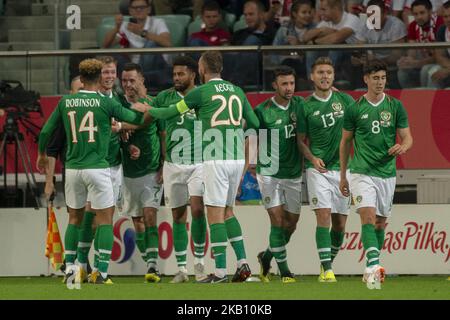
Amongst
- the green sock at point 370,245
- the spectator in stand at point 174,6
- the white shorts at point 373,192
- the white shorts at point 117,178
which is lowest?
the green sock at point 370,245

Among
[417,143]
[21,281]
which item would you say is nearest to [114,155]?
[21,281]

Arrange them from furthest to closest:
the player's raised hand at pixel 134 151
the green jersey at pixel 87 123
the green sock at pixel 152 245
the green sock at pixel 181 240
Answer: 1. the green sock at pixel 152 245
2. the player's raised hand at pixel 134 151
3. the green sock at pixel 181 240
4. the green jersey at pixel 87 123

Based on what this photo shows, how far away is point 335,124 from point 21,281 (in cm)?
410

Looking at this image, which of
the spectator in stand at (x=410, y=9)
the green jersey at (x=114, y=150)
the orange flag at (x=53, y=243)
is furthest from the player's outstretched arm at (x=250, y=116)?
the spectator in stand at (x=410, y=9)

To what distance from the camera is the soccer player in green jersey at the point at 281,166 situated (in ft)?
43.8

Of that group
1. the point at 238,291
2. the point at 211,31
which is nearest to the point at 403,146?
the point at 238,291

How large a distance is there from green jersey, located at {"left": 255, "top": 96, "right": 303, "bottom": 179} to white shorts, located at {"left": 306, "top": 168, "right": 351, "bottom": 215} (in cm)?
22

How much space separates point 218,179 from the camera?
Answer: 12.3 metres

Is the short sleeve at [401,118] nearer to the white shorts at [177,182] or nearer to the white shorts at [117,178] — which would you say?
the white shorts at [177,182]

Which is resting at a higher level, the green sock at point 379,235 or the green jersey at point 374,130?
the green jersey at point 374,130

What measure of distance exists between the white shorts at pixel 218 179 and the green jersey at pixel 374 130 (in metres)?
1.24

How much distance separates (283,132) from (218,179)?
1391 mm

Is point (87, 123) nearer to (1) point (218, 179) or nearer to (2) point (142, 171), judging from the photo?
(1) point (218, 179)

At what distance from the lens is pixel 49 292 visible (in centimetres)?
1142
